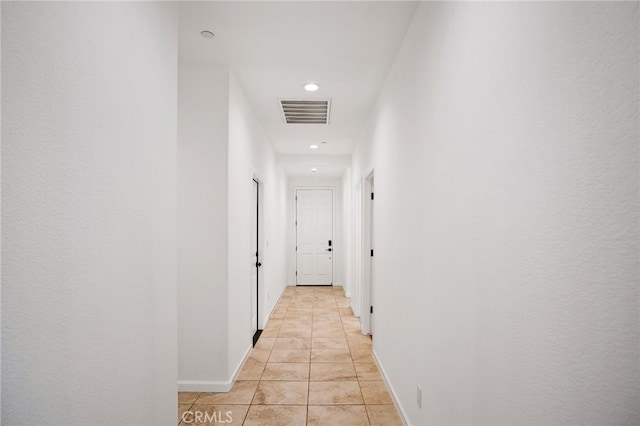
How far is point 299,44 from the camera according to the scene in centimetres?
248

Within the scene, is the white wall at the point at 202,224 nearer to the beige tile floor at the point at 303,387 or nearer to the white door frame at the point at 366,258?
the beige tile floor at the point at 303,387

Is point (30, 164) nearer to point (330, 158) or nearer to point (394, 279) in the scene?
point (394, 279)

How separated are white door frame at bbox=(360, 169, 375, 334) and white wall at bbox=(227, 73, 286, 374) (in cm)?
134

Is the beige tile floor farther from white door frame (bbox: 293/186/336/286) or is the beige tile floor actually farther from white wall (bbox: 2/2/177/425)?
white door frame (bbox: 293/186/336/286)

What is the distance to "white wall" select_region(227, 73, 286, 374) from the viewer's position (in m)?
2.95

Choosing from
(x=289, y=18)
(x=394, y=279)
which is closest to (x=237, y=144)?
(x=289, y=18)

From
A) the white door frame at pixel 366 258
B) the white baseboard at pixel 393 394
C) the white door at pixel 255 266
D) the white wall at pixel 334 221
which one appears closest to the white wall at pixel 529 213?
the white baseboard at pixel 393 394

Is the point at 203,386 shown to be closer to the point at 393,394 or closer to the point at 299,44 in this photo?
the point at 393,394

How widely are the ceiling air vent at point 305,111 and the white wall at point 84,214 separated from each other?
7.34ft

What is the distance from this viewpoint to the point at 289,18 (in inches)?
84.9

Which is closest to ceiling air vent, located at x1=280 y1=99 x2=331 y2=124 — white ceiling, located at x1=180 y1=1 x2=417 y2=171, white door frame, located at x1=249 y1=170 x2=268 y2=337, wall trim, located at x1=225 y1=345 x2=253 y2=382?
white ceiling, located at x1=180 y1=1 x2=417 y2=171

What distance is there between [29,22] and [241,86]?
8.33 ft

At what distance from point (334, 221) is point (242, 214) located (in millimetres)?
4842

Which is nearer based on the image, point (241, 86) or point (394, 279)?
point (394, 279)
